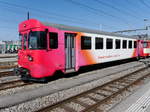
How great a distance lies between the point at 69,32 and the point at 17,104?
17.9ft

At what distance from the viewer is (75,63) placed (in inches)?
385

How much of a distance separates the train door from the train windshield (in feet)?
6.02

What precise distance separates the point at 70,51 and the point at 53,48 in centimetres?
156

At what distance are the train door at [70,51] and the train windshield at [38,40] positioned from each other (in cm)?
184

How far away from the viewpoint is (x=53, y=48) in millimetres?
8164

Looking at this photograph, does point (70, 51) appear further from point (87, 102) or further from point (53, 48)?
point (87, 102)

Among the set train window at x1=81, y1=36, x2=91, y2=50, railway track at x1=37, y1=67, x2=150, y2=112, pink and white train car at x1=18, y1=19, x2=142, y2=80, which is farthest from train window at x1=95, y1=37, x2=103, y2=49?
railway track at x1=37, y1=67, x2=150, y2=112

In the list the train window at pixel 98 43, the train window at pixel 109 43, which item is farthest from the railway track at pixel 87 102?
the train window at pixel 109 43

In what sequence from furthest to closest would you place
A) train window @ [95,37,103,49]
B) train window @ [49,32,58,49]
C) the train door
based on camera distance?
train window @ [95,37,103,49]
the train door
train window @ [49,32,58,49]

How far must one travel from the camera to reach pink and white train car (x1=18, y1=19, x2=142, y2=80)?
7.58 m

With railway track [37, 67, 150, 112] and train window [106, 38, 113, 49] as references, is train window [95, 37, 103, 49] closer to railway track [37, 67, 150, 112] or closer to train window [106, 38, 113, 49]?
train window [106, 38, 113, 49]

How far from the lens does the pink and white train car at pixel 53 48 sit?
7578mm

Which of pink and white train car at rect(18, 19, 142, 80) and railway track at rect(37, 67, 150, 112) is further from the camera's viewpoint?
pink and white train car at rect(18, 19, 142, 80)

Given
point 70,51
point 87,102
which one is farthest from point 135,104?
point 70,51
